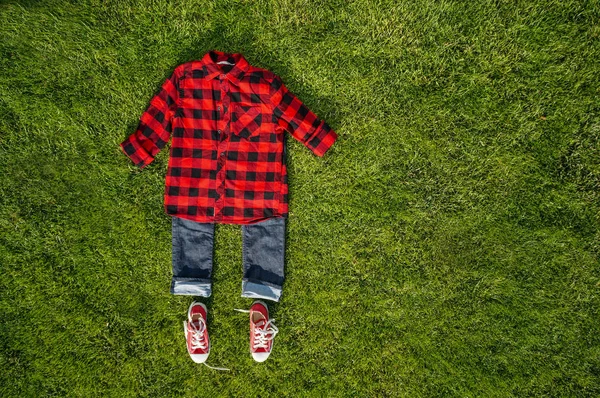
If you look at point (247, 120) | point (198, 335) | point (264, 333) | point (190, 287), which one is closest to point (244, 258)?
point (190, 287)

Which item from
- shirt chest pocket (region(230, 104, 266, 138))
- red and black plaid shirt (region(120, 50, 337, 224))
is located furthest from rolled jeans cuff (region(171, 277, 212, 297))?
shirt chest pocket (region(230, 104, 266, 138))

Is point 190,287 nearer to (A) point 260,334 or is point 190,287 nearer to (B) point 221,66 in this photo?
(A) point 260,334

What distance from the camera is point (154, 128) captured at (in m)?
3.35

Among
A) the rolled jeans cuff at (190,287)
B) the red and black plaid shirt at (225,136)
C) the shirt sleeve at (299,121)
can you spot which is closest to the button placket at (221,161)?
the red and black plaid shirt at (225,136)

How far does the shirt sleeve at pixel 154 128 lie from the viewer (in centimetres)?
330

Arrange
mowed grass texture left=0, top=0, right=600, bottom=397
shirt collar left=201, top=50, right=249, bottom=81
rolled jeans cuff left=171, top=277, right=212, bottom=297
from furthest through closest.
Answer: mowed grass texture left=0, top=0, right=600, bottom=397 → rolled jeans cuff left=171, top=277, right=212, bottom=297 → shirt collar left=201, top=50, right=249, bottom=81

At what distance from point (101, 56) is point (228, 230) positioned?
199 centimetres

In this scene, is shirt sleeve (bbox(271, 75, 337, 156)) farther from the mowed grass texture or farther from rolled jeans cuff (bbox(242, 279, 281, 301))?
rolled jeans cuff (bbox(242, 279, 281, 301))

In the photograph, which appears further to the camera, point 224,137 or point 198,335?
point 198,335

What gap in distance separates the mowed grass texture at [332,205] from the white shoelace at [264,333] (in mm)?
122

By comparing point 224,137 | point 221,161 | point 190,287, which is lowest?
point 190,287

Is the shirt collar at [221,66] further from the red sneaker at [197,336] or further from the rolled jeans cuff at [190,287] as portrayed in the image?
the red sneaker at [197,336]

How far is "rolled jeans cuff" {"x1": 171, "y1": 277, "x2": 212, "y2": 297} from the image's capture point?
345cm

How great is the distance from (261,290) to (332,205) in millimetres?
997
